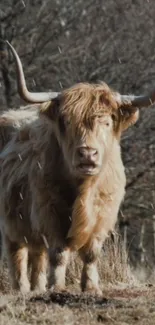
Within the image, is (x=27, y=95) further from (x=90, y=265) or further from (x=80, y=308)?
(x=80, y=308)

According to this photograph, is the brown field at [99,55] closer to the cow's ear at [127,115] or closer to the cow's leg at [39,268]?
the cow's leg at [39,268]

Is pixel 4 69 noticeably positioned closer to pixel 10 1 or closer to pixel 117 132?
pixel 10 1

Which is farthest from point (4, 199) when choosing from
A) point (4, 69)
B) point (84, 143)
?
point (4, 69)

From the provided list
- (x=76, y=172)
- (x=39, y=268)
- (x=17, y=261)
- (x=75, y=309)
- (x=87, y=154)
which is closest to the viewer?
(x=75, y=309)

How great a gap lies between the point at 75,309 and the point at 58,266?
1.47m

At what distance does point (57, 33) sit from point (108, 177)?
488 inches

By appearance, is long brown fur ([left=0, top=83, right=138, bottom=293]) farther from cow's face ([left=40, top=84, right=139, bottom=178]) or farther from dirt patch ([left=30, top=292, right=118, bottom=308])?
dirt patch ([left=30, top=292, right=118, bottom=308])

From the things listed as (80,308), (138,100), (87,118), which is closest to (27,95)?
(87,118)

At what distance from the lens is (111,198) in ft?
28.8

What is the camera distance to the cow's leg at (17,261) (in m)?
9.90

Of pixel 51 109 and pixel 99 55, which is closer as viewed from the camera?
pixel 51 109

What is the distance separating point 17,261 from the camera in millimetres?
10000

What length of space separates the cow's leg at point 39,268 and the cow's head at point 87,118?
6.37ft

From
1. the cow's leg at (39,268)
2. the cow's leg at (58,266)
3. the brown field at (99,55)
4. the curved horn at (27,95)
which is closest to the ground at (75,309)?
the cow's leg at (58,266)
